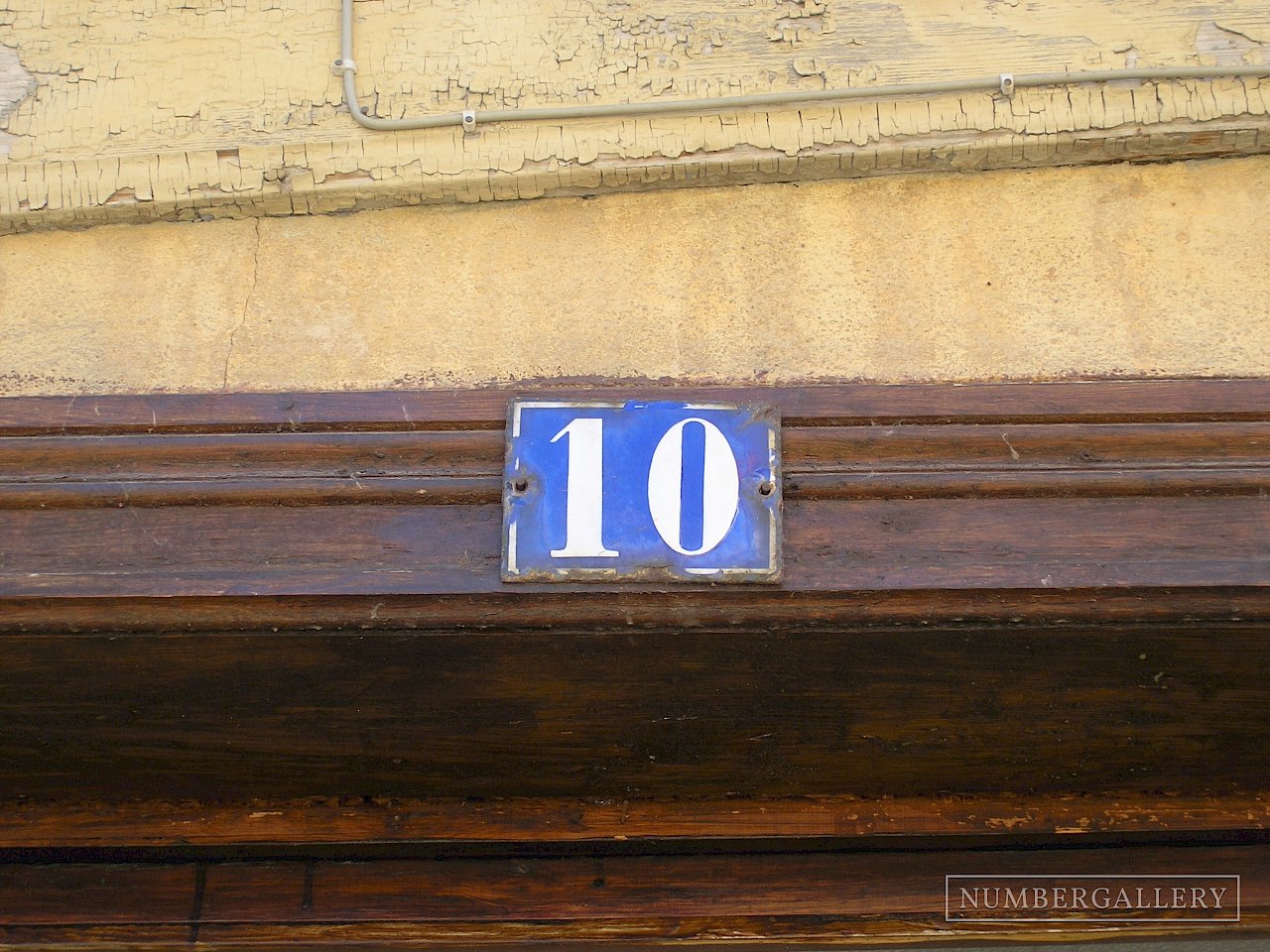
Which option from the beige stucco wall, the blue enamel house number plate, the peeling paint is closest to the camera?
the blue enamel house number plate

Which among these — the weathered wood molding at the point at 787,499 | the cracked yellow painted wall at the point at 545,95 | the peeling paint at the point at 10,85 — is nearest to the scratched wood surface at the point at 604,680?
the weathered wood molding at the point at 787,499

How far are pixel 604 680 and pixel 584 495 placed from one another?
0.28 m

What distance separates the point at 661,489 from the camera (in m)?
1.40

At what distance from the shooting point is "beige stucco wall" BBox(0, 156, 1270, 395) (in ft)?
5.20

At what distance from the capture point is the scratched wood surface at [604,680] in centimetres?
139

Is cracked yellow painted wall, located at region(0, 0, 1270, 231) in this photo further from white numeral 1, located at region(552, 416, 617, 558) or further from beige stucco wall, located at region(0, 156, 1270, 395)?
white numeral 1, located at region(552, 416, 617, 558)

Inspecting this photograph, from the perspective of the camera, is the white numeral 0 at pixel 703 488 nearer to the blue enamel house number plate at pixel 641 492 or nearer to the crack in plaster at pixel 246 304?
the blue enamel house number plate at pixel 641 492

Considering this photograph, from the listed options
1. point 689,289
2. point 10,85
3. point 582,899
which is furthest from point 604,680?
point 10,85

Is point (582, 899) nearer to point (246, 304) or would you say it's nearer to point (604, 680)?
point (604, 680)

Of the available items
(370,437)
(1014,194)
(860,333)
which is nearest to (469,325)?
(370,437)

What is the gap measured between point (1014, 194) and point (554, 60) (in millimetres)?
741

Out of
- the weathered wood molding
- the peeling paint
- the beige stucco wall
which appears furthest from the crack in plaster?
the peeling paint

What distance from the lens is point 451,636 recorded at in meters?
1.42

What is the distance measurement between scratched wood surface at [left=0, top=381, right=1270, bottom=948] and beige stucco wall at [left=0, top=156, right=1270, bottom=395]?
0.12 m
